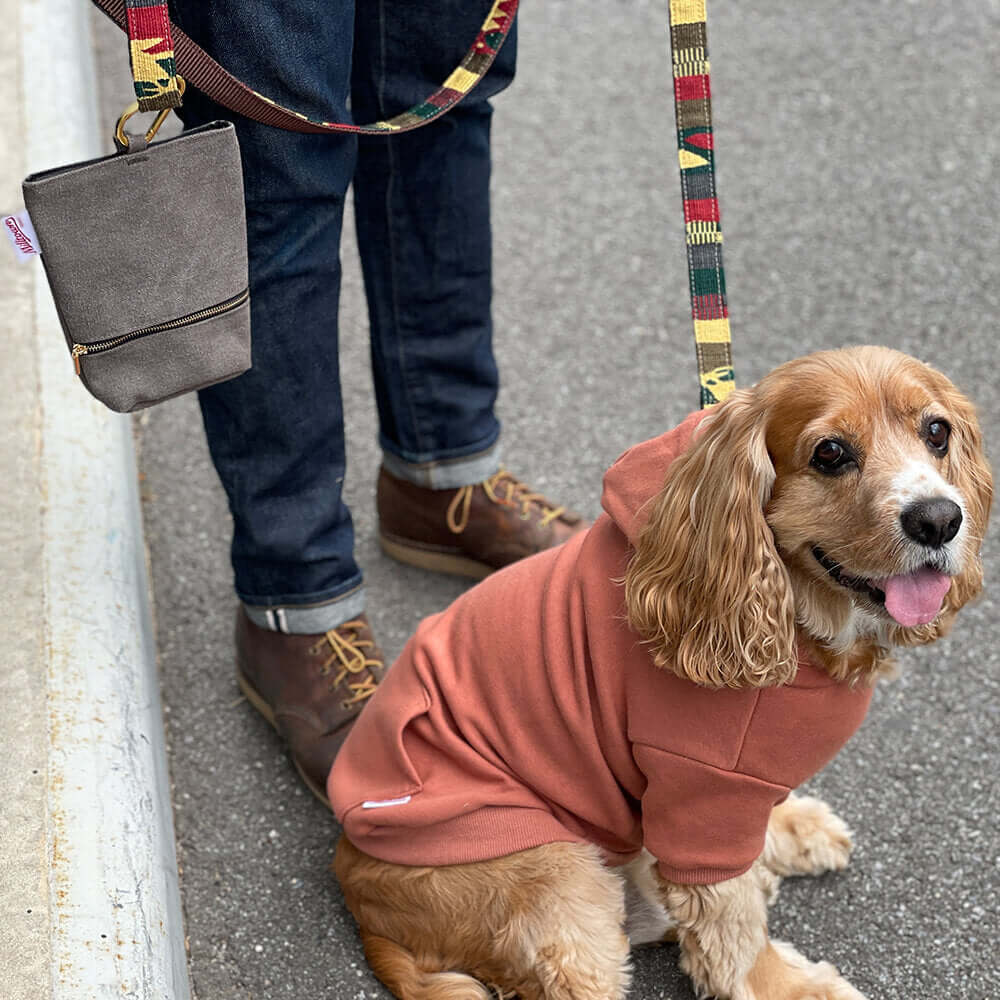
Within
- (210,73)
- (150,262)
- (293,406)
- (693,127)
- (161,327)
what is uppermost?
(210,73)

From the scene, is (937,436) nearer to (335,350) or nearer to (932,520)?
(932,520)

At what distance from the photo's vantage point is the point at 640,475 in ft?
6.33

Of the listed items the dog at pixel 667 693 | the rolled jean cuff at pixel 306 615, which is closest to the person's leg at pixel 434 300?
the rolled jean cuff at pixel 306 615

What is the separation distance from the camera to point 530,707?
1963 mm

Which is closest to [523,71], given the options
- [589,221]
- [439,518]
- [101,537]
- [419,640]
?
[589,221]

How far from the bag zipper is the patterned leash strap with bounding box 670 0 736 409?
73cm

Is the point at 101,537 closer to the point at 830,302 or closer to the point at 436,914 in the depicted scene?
the point at 436,914

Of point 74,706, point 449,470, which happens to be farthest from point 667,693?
point 449,470

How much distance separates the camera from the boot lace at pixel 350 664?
8.52 ft

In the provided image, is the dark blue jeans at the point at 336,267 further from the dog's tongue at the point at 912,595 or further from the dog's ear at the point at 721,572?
the dog's tongue at the point at 912,595

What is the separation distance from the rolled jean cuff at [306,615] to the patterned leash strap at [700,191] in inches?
36.8

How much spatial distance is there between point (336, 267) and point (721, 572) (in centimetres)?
99

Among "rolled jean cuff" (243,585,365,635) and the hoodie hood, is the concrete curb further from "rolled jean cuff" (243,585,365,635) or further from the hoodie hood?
the hoodie hood

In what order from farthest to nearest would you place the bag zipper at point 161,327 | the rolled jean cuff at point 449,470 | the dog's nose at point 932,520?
the rolled jean cuff at point 449,470 < the bag zipper at point 161,327 < the dog's nose at point 932,520
